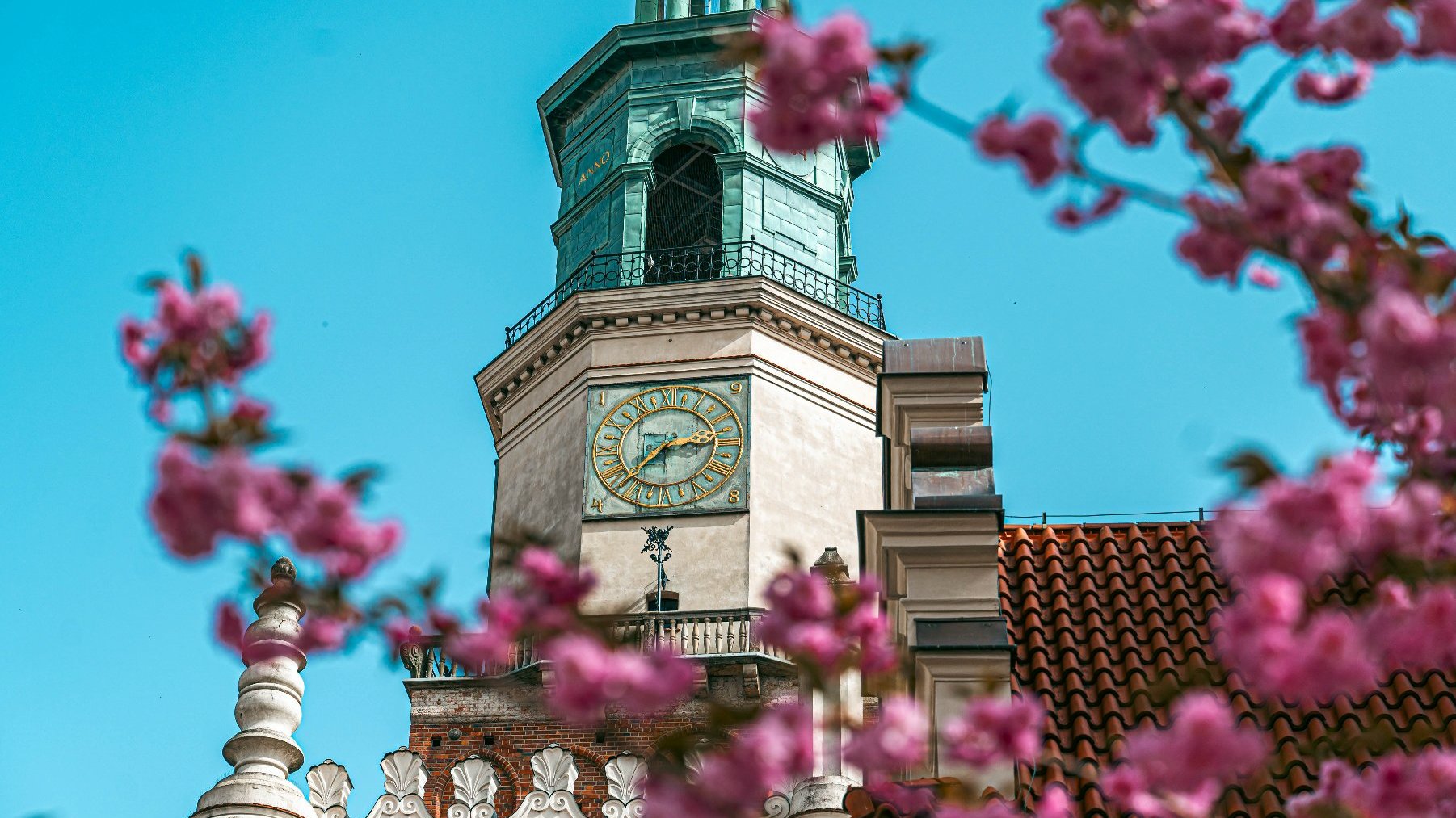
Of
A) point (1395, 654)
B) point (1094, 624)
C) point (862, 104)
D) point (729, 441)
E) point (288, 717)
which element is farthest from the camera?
point (729, 441)

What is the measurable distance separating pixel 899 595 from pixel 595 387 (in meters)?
20.6

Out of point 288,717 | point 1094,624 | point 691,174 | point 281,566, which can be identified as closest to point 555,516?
point 691,174

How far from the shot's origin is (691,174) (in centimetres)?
3594

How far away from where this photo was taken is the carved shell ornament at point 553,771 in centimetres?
1627

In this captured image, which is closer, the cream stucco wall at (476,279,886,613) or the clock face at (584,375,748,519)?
the cream stucco wall at (476,279,886,613)

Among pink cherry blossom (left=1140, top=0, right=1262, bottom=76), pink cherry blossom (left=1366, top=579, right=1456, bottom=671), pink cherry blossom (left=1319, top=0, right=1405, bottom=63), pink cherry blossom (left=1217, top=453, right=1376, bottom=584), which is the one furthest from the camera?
pink cherry blossom (left=1319, top=0, right=1405, bottom=63)

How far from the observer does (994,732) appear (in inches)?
226

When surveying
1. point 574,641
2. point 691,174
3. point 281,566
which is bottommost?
point 574,641

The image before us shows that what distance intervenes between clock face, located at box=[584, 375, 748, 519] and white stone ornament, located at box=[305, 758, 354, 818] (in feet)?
45.3

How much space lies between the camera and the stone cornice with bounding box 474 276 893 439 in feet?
107

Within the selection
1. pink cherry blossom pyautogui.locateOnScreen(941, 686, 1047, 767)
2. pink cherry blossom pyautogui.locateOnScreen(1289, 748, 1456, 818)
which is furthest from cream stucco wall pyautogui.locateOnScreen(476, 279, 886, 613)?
pink cherry blossom pyautogui.locateOnScreen(941, 686, 1047, 767)

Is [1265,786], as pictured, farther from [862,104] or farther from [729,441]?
[729,441]

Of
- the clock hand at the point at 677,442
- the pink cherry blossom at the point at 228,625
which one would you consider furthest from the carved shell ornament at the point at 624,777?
the clock hand at the point at 677,442

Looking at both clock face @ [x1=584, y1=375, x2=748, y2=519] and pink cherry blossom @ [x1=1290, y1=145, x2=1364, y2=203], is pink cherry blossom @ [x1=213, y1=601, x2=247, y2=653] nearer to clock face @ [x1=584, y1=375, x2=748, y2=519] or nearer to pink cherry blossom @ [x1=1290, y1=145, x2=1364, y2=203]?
pink cherry blossom @ [x1=1290, y1=145, x2=1364, y2=203]
